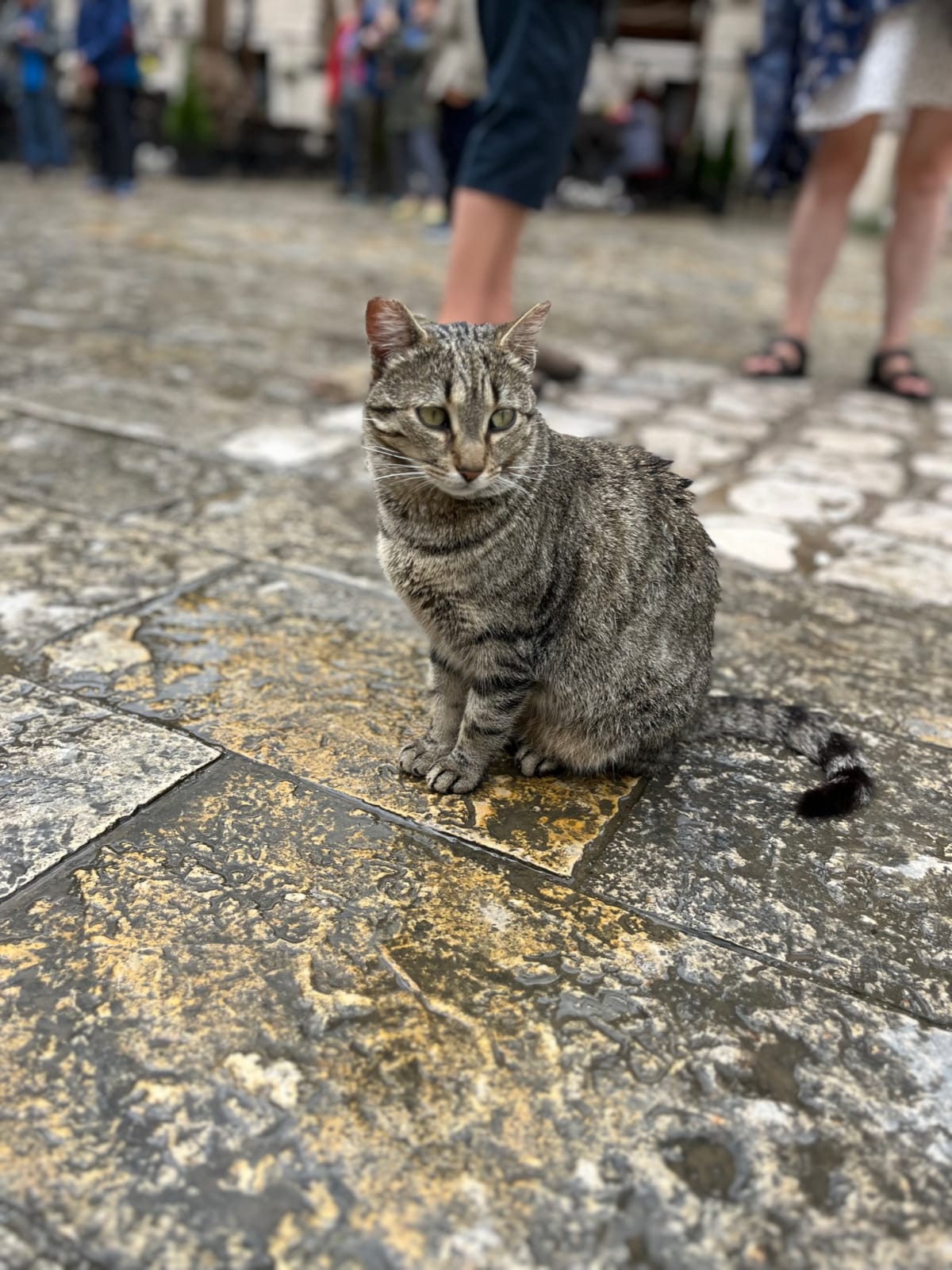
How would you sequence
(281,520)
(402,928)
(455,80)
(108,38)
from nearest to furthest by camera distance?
(402,928), (281,520), (455,80), (108,38)

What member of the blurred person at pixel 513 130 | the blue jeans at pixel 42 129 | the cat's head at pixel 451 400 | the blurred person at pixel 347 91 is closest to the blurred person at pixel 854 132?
the blurred person at pixel 513 130

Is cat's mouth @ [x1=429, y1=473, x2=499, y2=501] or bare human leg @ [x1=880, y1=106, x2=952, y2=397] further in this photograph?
bare human leg @ [x1=880, y1=106, x2=952, y2=397]

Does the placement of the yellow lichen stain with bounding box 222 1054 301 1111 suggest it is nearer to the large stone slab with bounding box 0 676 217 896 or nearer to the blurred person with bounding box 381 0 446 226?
the large stone slab with bounding box 0 676 217 896

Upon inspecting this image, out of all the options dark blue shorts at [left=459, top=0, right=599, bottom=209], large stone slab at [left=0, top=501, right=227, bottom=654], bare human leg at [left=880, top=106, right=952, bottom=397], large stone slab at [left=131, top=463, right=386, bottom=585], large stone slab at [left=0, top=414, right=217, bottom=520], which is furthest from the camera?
bare human leg at [left=880, top=106, right=952, bottom=397]

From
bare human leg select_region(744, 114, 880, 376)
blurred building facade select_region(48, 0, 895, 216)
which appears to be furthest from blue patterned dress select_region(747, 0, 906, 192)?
blurred building facade select_region(48, 0, 895, 216)

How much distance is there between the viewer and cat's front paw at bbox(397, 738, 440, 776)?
206 cm

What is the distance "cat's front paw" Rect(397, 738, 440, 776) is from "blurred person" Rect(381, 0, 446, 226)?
29.4ft

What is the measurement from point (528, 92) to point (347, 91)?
9.60 meters

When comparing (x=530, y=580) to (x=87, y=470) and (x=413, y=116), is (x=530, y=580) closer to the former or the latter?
(x=87, y=470)

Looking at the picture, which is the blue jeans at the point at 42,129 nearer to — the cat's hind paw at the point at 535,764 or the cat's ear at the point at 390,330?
the cat's ear at the point at 390,330

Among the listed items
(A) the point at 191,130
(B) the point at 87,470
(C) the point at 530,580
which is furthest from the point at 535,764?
(A) the point at 191,130

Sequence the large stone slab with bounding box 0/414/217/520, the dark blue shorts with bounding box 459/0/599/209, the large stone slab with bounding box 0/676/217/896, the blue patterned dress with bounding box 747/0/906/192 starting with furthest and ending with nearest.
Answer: the blue patterned dress with bounding box 747/0/906/192
the dark blue shorts with bounding box 459/0/599/209
the large stone slab with bounding box 0/414/217/520
the large stone slab with bounding box 0/676/217/896

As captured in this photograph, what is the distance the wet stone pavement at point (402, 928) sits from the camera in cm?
125

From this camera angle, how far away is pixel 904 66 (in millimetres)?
4055
